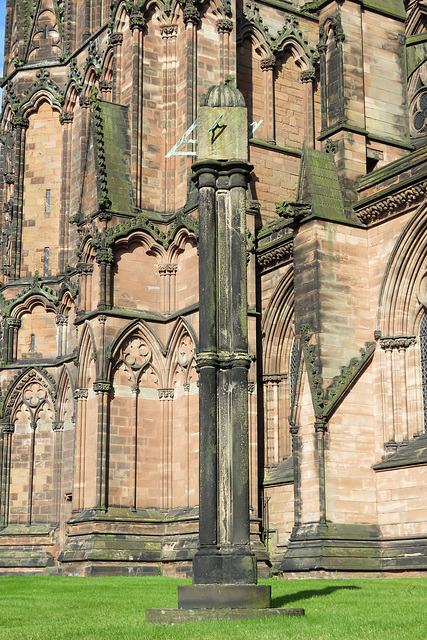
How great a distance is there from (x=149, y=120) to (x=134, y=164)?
164 cm

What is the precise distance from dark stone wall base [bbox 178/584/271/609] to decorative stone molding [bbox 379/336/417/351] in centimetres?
1133

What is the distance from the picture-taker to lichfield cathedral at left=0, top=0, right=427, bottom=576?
22.4 metres

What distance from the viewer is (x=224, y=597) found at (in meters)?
12.4

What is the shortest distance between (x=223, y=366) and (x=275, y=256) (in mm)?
14164

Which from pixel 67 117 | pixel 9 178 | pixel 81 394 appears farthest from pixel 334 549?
pixel 9 178

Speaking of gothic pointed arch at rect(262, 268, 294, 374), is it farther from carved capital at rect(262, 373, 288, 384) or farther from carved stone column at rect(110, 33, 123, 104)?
carved stone column at rect(110, 33, 123, 104)

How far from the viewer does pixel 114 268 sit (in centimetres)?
2862

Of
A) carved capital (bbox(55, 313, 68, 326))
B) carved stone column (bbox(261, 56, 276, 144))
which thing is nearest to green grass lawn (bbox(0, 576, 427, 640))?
carved capital (bbox(55, 313, 68, 326))

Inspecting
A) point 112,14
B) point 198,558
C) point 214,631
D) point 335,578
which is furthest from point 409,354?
point 112,14

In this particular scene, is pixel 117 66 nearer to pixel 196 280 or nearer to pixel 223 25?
pixel 223 25

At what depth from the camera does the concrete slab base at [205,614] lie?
11945mm

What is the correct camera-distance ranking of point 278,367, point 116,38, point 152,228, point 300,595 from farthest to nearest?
point 116,38
point 152,228
point 278,367
point 300,595

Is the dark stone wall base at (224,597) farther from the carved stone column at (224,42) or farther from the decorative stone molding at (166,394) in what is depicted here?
the carved stone column at (224,42)

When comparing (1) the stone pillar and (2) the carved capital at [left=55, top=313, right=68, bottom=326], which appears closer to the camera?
(1) the stone pillar
